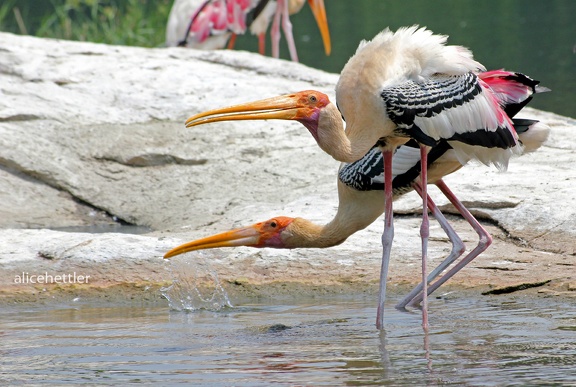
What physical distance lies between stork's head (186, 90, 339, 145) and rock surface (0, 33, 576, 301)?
1.03 meters

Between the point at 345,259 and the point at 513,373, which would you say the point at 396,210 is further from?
the point at 513,373

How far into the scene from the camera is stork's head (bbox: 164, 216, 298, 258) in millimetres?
5382

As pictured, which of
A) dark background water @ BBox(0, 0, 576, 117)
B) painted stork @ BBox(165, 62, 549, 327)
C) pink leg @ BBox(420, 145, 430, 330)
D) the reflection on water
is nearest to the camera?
the reflection on water

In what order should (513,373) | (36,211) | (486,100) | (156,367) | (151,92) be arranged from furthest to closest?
1. (151,92)
2. (36,211)
3. (486,100)
4. (156,367)
5. (513,373)

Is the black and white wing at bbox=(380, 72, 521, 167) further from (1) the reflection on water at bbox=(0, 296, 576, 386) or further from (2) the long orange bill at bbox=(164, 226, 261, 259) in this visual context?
(2) the long orange bill at bbox=(164, 226, 261, 259)

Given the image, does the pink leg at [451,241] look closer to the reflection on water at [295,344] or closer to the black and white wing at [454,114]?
the reflection on water at [295,344]

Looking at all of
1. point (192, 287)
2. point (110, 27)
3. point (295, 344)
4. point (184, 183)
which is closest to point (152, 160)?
point (184, 183)

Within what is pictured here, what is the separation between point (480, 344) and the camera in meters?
4.48

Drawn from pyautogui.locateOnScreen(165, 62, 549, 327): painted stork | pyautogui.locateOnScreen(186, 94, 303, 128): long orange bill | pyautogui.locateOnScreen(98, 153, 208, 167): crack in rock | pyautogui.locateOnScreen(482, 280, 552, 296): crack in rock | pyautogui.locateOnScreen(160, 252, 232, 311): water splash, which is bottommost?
pyautogui.locateOnScreen(160, 252, 232, 311): water splash

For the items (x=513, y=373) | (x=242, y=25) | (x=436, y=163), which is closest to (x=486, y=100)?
(x=436, y=163)

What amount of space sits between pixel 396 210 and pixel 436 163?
2.38ft

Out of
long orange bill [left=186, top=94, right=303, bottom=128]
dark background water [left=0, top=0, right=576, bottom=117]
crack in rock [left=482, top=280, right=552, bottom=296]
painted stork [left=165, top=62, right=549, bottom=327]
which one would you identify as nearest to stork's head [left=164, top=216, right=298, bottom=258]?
painted stork [left=165, top=62, right=549, bottom=327]

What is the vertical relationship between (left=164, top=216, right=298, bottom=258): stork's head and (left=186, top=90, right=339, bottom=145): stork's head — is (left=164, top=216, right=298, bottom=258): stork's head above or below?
below

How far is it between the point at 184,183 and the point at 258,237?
5.57 ft
